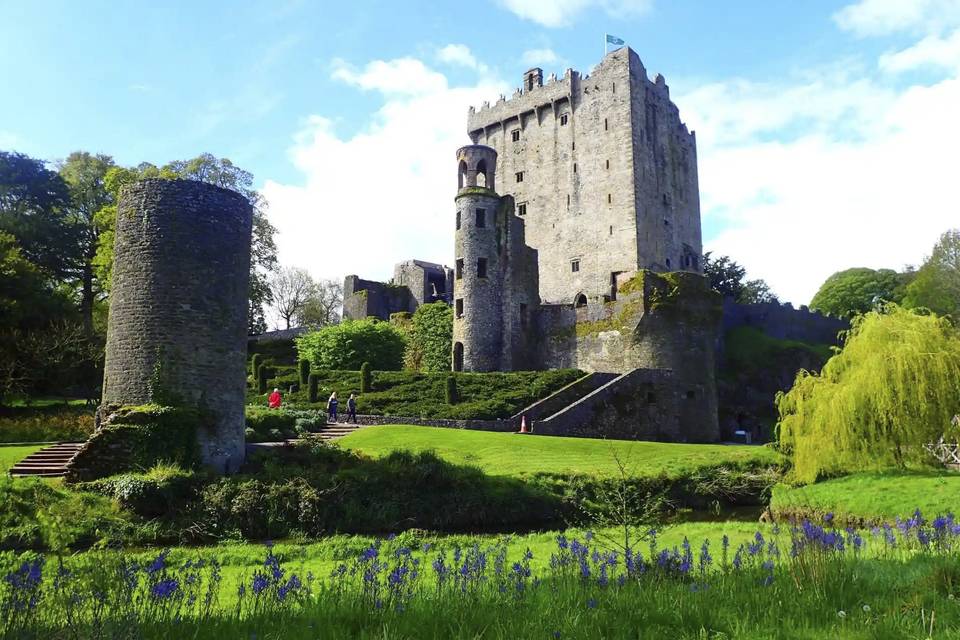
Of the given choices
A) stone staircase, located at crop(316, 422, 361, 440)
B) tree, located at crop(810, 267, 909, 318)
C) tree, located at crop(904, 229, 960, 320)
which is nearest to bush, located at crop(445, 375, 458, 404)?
stone staircase, located at crop(316, 422, 361, 440)

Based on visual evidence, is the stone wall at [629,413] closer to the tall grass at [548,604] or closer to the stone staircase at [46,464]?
the stone staircase at [46,464]

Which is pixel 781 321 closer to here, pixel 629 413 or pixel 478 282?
pixel 629 413

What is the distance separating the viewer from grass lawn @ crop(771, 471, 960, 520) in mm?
14477

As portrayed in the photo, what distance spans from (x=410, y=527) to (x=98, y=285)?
35.8 meters

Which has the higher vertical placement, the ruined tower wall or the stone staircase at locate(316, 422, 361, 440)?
the ruined tower wall

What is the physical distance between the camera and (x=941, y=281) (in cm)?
4934

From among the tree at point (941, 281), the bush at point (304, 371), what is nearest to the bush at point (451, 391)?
the bush at point (304, 371)

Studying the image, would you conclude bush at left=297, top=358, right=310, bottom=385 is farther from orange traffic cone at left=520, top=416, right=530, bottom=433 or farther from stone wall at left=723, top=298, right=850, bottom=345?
stone wall at left=723, top=298, right=850, bottom=345

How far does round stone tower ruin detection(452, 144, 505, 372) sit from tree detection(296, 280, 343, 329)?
32.1 meters

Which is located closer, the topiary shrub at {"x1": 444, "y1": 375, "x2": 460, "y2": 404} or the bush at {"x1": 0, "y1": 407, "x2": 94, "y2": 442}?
the bush at {"x1": 0, "y1": 407, "x2": 94, "y2": 442}

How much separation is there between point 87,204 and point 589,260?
34919 mm

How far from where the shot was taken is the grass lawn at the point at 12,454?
17.7m

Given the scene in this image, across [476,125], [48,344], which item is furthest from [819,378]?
[476,125]

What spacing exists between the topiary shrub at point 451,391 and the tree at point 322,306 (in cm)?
4008
